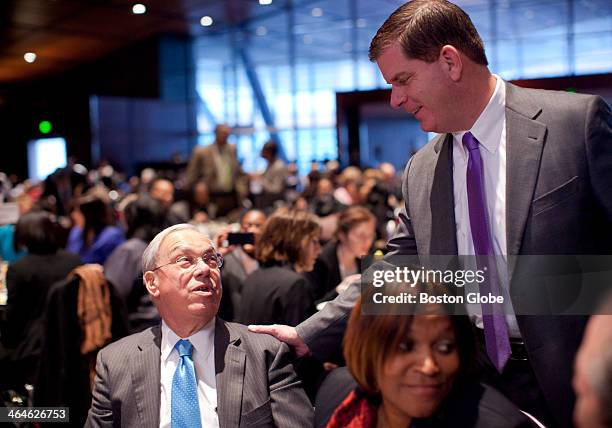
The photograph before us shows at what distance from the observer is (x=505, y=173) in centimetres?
165

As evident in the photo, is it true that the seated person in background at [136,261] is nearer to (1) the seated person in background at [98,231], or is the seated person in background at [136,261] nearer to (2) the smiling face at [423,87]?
(1) the seated person in background at [98,231]

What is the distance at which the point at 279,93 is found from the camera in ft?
51.2

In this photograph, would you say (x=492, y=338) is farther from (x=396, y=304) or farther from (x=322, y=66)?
(x=322, y=66)

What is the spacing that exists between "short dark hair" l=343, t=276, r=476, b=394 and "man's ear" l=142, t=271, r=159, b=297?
0.93 m

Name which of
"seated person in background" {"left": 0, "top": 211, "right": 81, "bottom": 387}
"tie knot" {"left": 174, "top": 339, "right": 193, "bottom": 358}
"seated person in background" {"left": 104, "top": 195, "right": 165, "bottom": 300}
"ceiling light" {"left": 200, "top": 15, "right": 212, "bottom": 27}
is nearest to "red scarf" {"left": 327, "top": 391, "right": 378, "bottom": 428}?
"tie knot" {"left": 174, "top": 339, "right": 193, "bottom": 358}

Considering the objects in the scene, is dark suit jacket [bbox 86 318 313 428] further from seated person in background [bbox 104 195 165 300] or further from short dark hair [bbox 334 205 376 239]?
short dark hair [bbox 334 205 376 239]

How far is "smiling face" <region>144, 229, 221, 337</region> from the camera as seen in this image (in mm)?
2123

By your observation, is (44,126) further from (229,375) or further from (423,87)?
(423,87)

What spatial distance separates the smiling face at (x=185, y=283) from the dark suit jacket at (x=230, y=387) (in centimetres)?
8

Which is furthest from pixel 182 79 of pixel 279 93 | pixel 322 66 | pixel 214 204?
A: pixel 214 204

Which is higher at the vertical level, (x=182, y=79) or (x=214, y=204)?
(x=182, y=79)

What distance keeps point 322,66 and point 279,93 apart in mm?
1976

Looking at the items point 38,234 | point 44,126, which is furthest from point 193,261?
→ point 44,126

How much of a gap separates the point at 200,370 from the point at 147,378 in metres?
0.15
